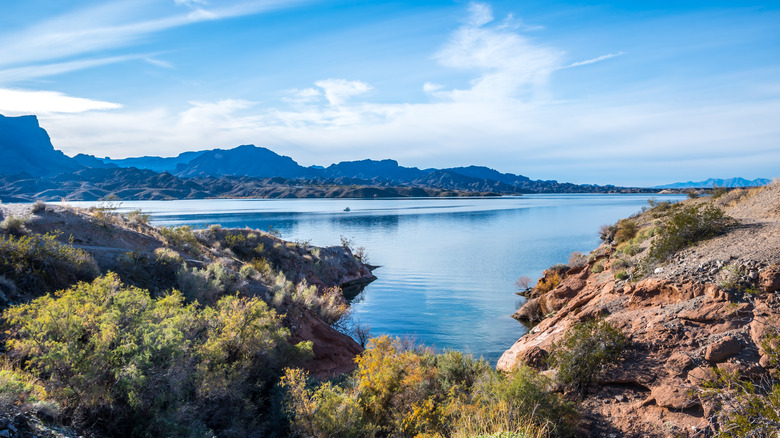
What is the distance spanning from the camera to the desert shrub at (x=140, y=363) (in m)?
6.61

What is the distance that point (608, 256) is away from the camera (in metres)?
20.8

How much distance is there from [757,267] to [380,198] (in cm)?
17787

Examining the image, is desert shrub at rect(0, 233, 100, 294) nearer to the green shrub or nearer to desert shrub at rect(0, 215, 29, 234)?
desert shrub at rect(0, 215, 29, 234)

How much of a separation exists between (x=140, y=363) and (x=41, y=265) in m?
5.78

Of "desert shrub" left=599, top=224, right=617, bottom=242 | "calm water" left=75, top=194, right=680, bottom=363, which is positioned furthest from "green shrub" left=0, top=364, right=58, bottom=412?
"desert shrub" left=599, top=224, right=617, bottom=242

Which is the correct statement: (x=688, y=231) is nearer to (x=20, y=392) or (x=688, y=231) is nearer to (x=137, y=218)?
(x=20, y=392)

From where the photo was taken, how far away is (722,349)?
8.24 m

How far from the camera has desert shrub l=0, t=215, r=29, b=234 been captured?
12008 millimetres

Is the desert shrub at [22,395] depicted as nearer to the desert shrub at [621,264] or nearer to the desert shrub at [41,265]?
the desert shrub at [41,265]

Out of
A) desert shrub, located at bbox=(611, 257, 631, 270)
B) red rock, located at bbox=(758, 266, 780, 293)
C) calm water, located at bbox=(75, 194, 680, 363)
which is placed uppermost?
red rock, located at bbox=(758, 266, 780, 293)

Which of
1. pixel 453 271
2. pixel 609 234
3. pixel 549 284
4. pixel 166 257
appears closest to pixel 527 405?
pixel 166 257

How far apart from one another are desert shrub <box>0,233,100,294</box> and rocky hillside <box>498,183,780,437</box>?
12015mm

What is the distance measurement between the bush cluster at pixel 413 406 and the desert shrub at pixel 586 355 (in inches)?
41.0

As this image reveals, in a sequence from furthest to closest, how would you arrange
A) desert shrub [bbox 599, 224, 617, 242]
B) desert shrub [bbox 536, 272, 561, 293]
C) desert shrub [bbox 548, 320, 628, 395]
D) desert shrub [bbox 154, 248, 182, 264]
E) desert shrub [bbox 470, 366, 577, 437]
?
desert shrub [bbox 599, 224, 617, 242] < desert shrub [bbox 536, 272, 561, 293] < desert shrub [bbox 154, 248, 182, 264] < desert shrub [bbox 548, 320, 628, 395] < desert shrub [bbox 470, 366, 577, 437]
